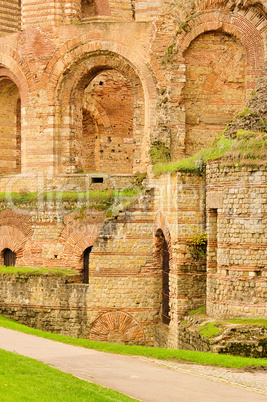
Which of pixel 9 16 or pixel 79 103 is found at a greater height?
pixel 9 16

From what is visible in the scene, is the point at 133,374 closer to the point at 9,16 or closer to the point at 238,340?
the point at 238,340

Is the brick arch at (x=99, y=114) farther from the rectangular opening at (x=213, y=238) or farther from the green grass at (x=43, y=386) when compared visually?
the green grass at (x=43, y=386)

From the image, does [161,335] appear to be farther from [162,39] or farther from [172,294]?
[162,39]

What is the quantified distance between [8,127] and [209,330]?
11415mm

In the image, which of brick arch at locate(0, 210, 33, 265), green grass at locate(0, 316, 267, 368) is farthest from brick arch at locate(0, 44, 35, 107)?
Answer: green grass at locate(0, 316, 267, 368)

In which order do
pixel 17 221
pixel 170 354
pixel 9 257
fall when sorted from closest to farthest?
pixel 170 354
pixel 17 221
pixel 9 257

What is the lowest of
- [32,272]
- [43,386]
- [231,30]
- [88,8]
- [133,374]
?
[133,374]

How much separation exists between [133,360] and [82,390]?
10.7 ft

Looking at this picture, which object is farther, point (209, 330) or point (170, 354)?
point (209, 330)

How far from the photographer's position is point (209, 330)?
12.2 m

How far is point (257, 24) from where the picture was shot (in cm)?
1745

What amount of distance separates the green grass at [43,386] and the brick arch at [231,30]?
1037cm

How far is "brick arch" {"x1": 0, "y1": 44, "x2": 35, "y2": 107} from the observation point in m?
19.0

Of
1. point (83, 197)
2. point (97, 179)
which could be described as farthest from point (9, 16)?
point (83, 197)
